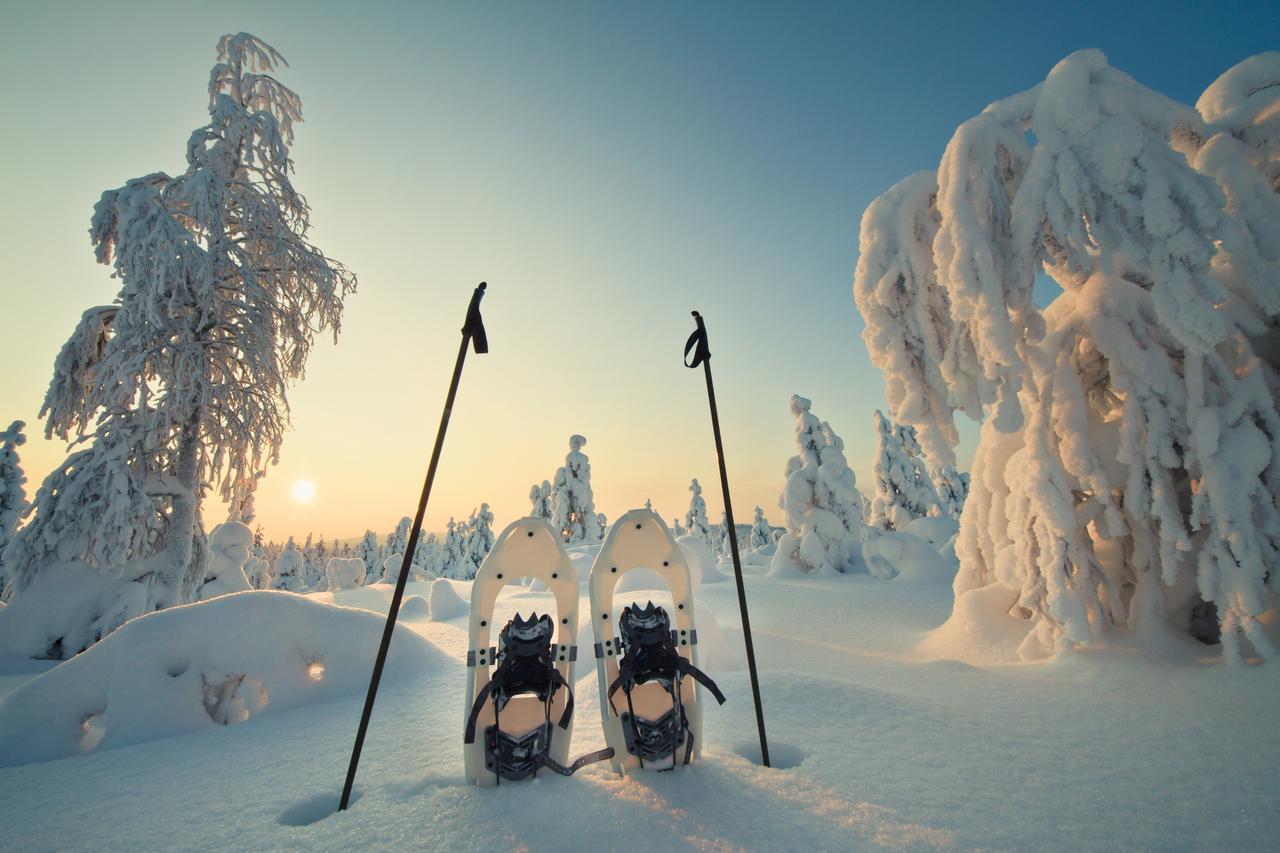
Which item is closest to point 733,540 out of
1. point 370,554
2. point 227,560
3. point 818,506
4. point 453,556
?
point 227,560

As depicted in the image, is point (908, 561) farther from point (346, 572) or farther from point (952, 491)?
point (952, 491)

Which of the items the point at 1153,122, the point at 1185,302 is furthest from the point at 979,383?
the point at 1153,122

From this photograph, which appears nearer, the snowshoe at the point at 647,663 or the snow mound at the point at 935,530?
the snowshoe at the point at 647,663

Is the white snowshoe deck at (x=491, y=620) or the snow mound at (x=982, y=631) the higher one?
the white snowshoe deck at (x=491, y=620)

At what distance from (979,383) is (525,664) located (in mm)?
5054

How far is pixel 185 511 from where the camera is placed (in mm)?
8016

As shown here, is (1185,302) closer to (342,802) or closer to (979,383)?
(979,383)

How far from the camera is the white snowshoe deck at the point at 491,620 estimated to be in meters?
2.96

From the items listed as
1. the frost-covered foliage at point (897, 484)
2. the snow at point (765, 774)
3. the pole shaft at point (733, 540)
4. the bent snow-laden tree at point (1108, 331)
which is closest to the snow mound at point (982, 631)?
the bent snow-laden tree at point (1108, 331)

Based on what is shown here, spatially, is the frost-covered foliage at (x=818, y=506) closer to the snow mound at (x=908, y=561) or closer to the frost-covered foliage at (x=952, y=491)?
the snow mound at (x=908, y=561)

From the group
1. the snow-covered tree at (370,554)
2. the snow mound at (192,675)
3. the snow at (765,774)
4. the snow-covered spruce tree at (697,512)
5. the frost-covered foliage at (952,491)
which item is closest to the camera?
the snow at (765,774)

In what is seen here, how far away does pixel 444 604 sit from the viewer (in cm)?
971

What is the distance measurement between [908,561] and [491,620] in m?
12.8

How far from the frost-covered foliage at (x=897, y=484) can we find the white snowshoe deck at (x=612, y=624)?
78.3 ft
